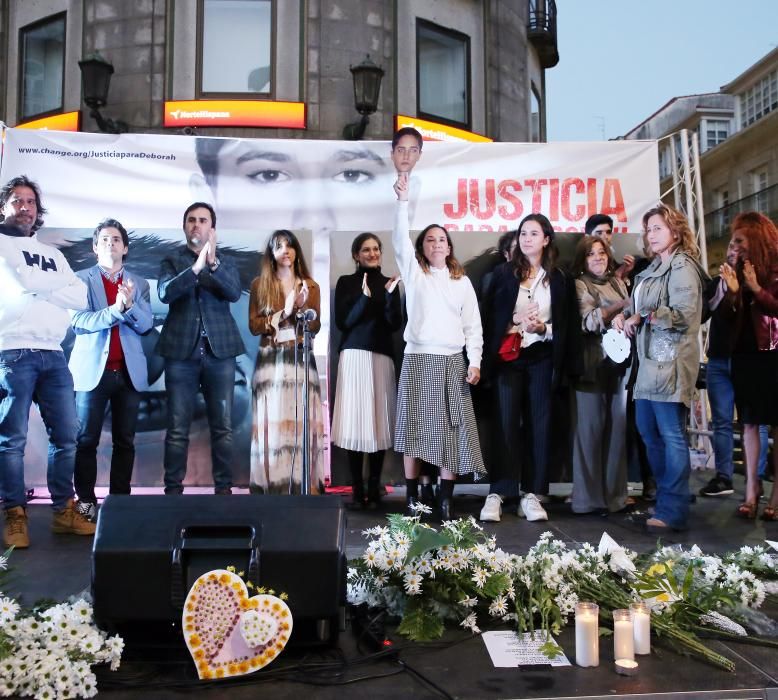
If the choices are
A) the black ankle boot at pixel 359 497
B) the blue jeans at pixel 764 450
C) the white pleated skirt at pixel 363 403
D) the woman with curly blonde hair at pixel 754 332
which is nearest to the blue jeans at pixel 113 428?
the white pleated skirt at pixel 363 403

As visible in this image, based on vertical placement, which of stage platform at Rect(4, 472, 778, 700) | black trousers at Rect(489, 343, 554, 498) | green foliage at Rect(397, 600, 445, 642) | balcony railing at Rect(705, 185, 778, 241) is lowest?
stage platform at Rect(4, 472, 778, 700)

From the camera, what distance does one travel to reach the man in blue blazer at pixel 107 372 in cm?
394

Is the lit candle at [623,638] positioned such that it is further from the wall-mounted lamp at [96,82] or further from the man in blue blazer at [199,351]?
the wall-mounted lamp at [96,82]

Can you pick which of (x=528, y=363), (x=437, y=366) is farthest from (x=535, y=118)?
(x=437, y=366)

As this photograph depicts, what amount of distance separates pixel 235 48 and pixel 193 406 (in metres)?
5.20

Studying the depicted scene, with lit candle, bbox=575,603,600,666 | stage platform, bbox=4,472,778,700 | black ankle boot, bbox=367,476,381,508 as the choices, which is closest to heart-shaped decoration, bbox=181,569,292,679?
stage platform, bbox=4,472,778,700

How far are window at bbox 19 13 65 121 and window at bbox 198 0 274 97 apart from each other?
174 cm

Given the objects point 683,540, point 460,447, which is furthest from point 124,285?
point 683,540

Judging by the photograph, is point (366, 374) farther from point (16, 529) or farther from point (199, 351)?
point (16, 529)

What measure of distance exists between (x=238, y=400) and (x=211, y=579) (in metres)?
3.05

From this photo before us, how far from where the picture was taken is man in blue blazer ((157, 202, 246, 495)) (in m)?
4.14

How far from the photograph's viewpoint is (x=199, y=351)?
418cm

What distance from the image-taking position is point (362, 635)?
2064 millimetres

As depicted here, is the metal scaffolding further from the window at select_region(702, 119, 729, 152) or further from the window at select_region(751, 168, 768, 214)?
the window at select_region(702, 119, 729, 152)
